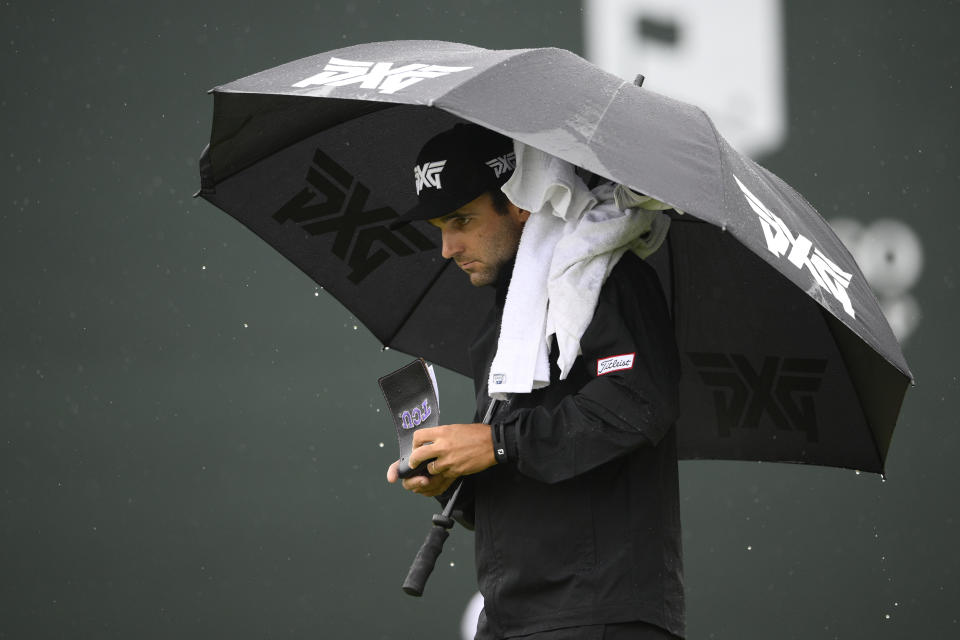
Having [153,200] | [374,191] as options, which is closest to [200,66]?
[153,200]

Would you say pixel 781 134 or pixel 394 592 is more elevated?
pixel 781 134

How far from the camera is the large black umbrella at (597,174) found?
7.36ft

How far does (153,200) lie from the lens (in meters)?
4.54

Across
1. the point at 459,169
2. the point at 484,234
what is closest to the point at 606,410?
the point at 484,234

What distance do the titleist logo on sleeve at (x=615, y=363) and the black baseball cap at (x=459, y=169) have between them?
0.50 meters

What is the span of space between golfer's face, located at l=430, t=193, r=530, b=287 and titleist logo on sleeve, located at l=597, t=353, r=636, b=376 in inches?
16.4

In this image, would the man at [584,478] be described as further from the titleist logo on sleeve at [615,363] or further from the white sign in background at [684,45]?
the white sign in background at [684,45]

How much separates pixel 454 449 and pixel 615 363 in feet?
1.19

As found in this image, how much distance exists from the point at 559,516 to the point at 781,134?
2785mm

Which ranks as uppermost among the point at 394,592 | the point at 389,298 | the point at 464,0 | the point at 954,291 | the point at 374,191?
the point at 464,0

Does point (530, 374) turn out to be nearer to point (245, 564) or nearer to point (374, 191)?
point (374, 191)

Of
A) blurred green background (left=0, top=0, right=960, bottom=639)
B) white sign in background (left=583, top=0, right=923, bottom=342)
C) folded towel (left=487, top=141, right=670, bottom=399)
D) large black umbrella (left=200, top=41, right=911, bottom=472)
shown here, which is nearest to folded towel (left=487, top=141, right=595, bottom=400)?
folded towel (left=487, top=141, right=670, bottom=399)

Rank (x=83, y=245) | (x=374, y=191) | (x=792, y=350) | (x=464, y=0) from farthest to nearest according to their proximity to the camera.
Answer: (x=464, y=0) < (x=83, y=245) < (x=374, y=191) < (x=792, y=350)

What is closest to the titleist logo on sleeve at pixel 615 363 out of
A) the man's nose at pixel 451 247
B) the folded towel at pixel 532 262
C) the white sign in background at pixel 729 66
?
the folded towel at pixel 532 262
